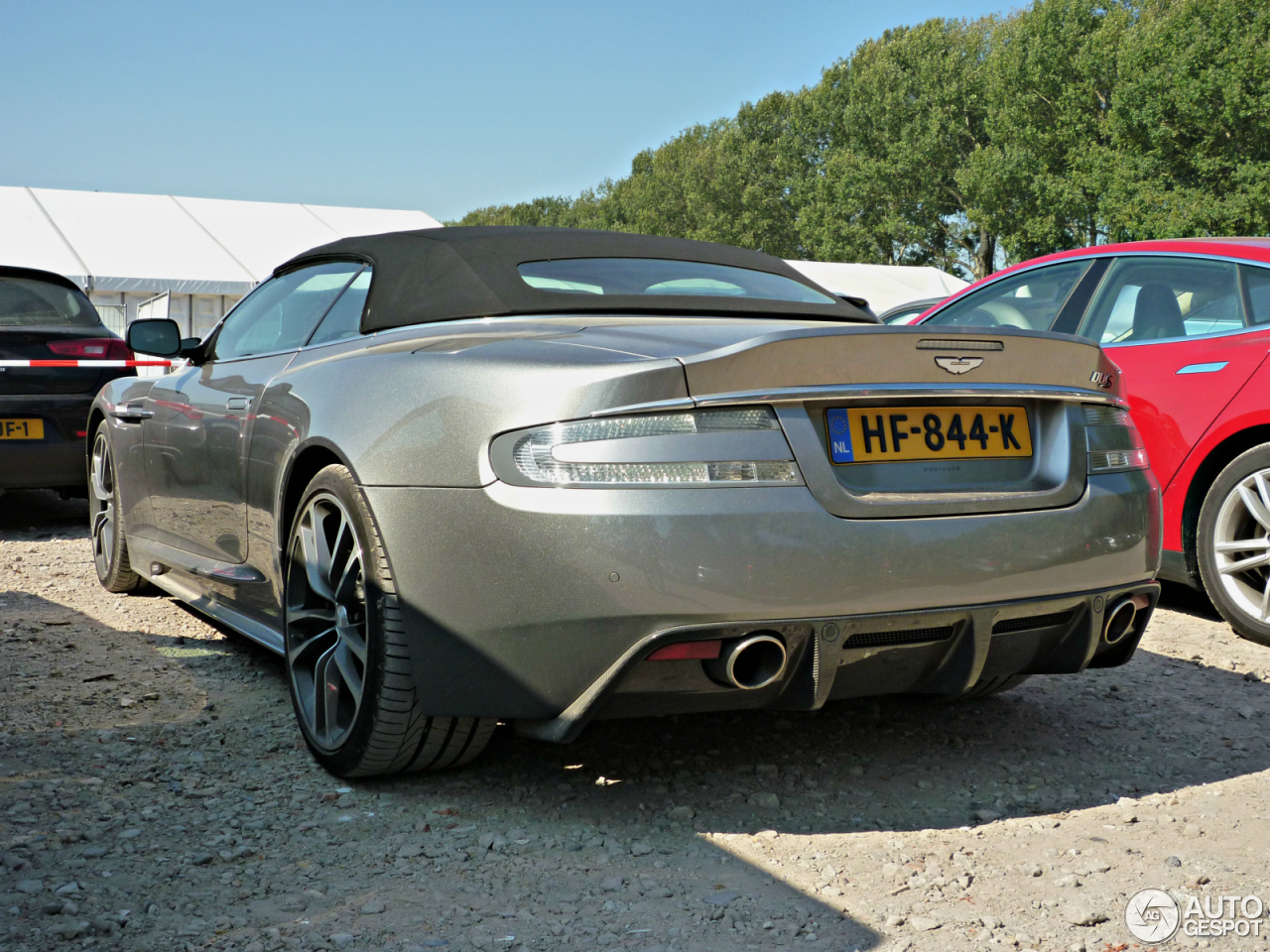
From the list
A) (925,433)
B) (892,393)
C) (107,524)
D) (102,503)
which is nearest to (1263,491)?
(925,433)

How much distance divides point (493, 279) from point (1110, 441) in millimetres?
1692

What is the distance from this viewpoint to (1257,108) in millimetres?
35156

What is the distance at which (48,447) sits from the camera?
735 cm

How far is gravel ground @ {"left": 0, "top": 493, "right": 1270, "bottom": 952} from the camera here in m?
2.27

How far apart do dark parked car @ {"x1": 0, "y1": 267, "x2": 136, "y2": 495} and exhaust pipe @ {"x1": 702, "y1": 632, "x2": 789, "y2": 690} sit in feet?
19.5

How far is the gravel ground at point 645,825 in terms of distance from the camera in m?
2.27

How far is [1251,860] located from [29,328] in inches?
282

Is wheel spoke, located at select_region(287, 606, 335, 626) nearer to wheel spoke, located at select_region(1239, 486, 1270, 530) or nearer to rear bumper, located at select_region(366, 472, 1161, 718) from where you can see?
rear bumper, located at select_region(366, 472, 1161, 718)

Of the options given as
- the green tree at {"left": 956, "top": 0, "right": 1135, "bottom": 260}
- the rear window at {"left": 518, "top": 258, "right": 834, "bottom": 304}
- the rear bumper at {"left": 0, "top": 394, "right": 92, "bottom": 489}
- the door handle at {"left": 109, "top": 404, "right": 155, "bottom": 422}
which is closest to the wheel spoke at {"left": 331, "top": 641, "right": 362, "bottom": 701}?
the rear window at {"left": 518, "top": 258, "right": 834, "bottom": 304}

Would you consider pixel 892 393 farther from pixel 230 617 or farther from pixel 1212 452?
pixel 1212 452

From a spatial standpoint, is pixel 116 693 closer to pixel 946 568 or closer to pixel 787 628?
pixel 787 628

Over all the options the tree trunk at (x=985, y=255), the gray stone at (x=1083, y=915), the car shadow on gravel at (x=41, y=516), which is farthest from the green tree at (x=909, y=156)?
the gray stone at (x=1083, y=915)

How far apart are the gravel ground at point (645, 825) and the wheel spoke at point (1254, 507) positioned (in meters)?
0.79

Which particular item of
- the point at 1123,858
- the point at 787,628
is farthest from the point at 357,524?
the point at 1123,858
